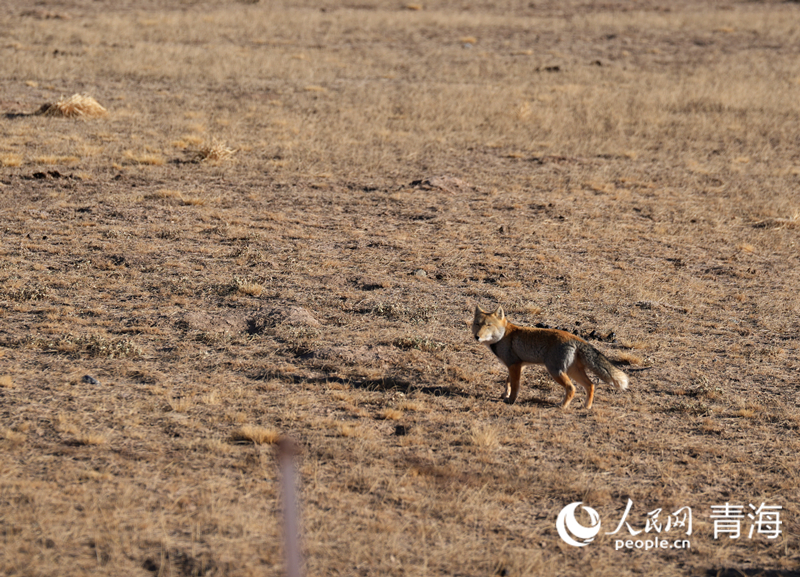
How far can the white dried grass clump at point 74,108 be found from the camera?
1797 cm

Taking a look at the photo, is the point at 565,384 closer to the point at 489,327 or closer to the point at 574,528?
the point at 489,327

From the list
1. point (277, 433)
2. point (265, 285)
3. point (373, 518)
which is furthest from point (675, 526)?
point (265, 285)

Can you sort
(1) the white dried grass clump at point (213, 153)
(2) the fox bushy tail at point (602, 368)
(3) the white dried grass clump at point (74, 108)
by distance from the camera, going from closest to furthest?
1. (2) the fox bushy tail at point (602, 368)
2. (1) the white dried grass clump at point (213, 153)
3. (3) the white dried grass clump at point (74, 108)

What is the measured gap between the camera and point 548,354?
741 cm

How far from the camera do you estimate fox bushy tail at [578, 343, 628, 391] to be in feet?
23.9

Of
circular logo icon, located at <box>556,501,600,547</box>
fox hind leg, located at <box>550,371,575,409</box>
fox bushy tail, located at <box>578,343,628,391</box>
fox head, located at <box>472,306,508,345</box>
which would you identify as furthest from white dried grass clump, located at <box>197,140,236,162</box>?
circular logo icon, located at <box>556,501,600,547</box>

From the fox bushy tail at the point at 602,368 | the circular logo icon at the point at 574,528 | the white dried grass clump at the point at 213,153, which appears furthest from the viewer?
the white dried grass clump at the point at 213,153

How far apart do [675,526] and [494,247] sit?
6820 mm

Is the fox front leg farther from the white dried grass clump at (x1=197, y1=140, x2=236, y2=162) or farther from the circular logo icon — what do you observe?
the white dried grass clump at (x1=197, y1=140, x2=236, y2=162)

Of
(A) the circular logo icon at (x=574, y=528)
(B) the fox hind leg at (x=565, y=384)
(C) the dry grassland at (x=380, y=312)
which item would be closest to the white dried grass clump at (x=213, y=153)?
(C) the dry grassland at (x=380, y=312)

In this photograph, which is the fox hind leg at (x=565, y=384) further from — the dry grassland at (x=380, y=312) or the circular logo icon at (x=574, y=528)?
the circular logo icon at (x=574, y=528)

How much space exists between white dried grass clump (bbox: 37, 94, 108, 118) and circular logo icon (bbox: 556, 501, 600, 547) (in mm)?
15565

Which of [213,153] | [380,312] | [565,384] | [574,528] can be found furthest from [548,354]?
[213,153]

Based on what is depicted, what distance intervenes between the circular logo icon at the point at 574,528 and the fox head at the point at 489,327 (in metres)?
→ 1.95
